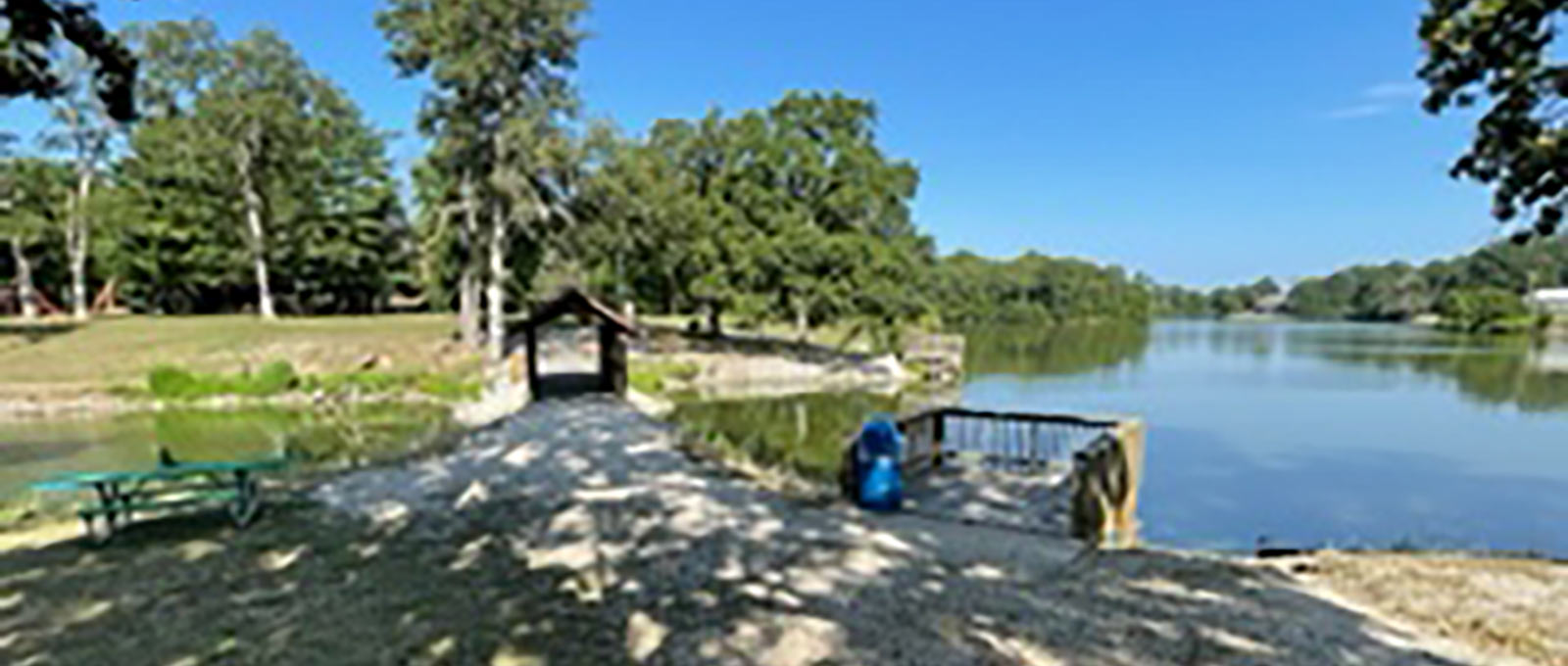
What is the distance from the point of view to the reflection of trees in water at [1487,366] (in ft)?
94.4

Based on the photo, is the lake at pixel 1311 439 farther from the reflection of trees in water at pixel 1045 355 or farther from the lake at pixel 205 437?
the lake at pixel 205 437

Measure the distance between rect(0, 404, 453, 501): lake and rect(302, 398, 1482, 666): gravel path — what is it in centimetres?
435

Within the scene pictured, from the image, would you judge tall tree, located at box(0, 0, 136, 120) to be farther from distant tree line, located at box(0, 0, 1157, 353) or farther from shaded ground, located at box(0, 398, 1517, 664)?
distant tree line, located at box(0, 0, 1157, 353)

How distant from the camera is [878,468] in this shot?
28.1 ft

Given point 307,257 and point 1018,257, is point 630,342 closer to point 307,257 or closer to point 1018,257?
point 307,257

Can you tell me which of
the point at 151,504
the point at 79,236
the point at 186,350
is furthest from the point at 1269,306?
the point at 151,504

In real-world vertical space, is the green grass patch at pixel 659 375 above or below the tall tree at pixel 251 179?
below

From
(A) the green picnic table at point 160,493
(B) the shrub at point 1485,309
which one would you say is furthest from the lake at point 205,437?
(B) the shrub at point 1485,309

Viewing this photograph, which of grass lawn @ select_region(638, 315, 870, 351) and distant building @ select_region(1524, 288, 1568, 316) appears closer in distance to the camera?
grass lawn @ select_region(638, 315, 870, 351)

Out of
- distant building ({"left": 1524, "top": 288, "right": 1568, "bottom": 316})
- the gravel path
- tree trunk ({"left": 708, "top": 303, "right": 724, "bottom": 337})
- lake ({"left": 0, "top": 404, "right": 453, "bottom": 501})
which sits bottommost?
lake ({"left": 0, "top": 404, "right": 453, "bottom": 501})

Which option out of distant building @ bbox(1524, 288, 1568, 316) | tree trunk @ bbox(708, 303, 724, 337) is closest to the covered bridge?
tree trunk @ bbox(708, 303, 724, 337)

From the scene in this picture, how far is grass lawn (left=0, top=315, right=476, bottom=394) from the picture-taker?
2447cm

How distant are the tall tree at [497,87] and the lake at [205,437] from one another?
494 cm

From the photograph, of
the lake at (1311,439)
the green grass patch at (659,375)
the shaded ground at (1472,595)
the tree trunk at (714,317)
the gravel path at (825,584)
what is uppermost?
the tree trunk at (714,317)
